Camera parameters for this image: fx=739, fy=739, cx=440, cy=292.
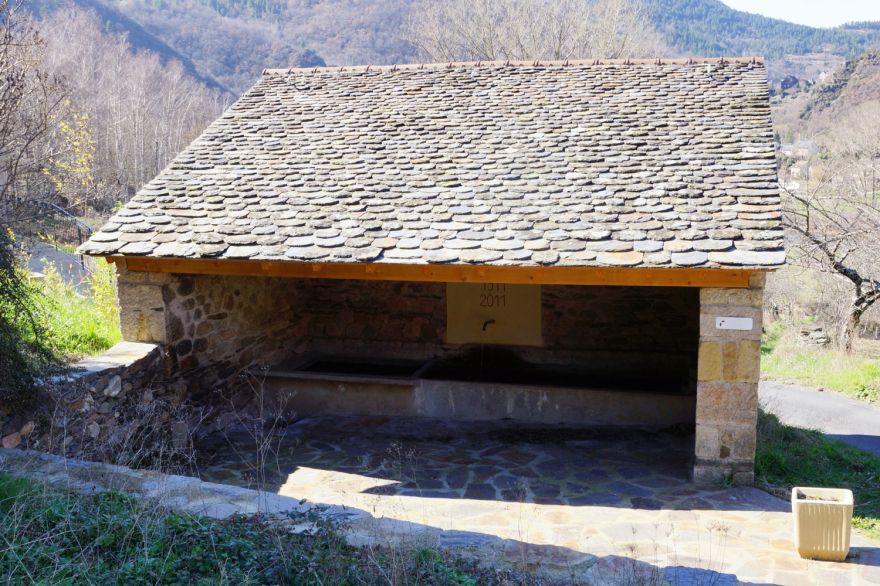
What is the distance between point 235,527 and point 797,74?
42.2 metres

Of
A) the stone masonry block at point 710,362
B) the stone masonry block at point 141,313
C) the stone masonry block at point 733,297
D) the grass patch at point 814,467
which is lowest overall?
the grass patch at point 814,467

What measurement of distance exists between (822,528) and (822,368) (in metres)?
12.7

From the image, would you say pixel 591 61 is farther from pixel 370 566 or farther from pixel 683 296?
pixel 370 566

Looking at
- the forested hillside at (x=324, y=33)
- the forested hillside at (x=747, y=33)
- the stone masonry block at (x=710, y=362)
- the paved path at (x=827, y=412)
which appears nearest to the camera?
the stone masonry block at (x=710, y=362)

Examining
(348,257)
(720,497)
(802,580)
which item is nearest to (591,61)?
(348,257)

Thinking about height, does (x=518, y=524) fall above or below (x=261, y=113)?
below

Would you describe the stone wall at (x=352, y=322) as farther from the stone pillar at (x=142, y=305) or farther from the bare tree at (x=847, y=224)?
the bare tree at (x=847, y=224)

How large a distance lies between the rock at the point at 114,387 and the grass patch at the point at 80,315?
1.52 feet

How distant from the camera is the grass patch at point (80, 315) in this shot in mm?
6855

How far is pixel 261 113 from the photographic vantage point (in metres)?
9.35

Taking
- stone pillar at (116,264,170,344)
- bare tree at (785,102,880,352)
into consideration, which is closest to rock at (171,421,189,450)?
stone pillar at (116,264,170,344)

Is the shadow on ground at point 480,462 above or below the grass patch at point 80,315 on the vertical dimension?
below

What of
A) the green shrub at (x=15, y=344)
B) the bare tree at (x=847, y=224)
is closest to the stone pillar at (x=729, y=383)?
the green shrub at (x=15, y=344)

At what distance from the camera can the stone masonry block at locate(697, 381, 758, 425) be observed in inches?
Result: 229
